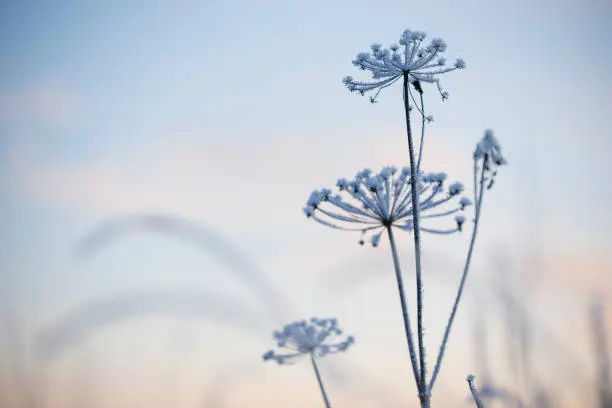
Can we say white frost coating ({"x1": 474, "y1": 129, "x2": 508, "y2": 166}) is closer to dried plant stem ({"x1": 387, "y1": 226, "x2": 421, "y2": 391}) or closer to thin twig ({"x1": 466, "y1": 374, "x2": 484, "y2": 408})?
dried plant stem ({"x1": 387, "y1": 226, "x2": 421, "y2": 391})

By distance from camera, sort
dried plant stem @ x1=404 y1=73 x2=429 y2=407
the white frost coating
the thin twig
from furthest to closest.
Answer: the white frost coating < dried plant stem @ x1=404 y1=73 x2=429 y2=407 < the thin twig

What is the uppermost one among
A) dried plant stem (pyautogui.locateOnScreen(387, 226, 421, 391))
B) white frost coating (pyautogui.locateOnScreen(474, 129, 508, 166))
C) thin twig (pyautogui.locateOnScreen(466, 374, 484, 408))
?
white frost coating (pyautogui.locateOnScreen(474, 129, 508, 166))

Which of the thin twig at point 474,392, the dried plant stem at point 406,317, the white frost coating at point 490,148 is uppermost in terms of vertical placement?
the white frost coating at point 490,148

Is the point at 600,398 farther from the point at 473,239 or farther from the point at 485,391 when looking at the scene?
the point at 473,239

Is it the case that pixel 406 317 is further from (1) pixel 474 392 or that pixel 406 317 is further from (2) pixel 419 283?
(1) pixel 474 392

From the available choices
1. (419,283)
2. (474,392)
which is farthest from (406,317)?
(474,392)

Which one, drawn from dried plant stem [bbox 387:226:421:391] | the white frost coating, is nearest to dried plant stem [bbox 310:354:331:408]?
dried plant stem [bbox 387:226:421:391]

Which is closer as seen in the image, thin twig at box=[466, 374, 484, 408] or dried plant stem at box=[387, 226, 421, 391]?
thin twig at box=[466, 374, 484, 408]

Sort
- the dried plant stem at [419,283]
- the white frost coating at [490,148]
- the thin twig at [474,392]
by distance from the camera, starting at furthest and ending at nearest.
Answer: the white frost coating at [490,148], the dried plant stem at [419,283], the thin twig at [474,392]

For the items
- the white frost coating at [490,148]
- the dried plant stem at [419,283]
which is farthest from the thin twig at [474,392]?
the white frost coating at [490,148]

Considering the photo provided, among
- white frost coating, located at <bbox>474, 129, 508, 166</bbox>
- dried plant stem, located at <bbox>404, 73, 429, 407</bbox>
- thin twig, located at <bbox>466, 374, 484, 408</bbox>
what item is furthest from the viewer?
white frost coating, located at <bbox>474, 129, 508, 166</bbox>

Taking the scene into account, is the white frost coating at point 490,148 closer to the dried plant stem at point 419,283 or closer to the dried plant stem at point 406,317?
the dried plant stem at point 419,283
